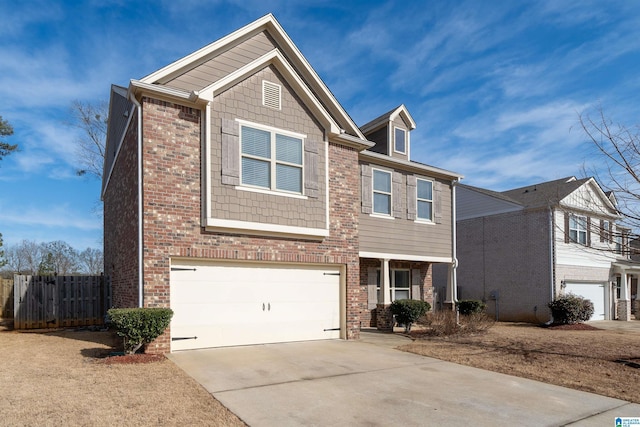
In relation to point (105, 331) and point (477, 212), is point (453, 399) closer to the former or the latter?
point (105, 331)

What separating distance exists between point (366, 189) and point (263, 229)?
17.8 feet

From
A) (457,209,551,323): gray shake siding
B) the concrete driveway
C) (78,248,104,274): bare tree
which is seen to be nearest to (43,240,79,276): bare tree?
(78,248,104,274): bare tree

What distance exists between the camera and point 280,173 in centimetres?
1120

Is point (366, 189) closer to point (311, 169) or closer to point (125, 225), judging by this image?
point (311, 169)

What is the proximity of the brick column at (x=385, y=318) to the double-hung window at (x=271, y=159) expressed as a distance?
5976 mm

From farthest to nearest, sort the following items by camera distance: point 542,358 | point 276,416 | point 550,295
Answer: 1. point 550,295
2. point 542,358
3. point 276,416

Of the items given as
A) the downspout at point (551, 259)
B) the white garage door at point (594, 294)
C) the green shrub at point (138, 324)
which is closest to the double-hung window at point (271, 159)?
the green shrub at point (138, 324)

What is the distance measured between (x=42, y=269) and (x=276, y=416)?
118 feet

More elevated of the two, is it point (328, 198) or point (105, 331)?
point (328, 198)

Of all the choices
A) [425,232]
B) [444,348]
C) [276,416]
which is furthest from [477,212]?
[276,416]

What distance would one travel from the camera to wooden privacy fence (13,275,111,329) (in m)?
12.8

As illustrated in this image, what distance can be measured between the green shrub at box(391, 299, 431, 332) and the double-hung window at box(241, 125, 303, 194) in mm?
5840

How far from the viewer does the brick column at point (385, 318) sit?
590 inches

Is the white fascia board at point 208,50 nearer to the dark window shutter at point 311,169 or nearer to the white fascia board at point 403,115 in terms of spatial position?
the dark window shutter at point 311,169
